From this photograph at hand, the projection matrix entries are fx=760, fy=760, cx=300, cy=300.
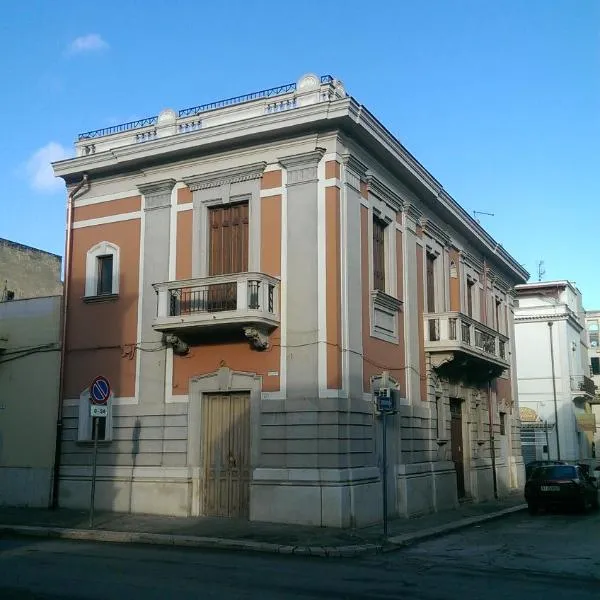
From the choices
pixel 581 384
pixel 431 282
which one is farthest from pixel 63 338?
pixel 581 384

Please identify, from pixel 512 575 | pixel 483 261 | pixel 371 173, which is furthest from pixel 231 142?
pixel 483 261

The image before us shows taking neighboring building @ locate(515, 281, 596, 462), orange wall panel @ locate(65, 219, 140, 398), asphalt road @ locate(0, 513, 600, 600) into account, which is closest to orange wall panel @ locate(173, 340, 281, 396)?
orange wall panel @ locate(65, 219, 140, 398)

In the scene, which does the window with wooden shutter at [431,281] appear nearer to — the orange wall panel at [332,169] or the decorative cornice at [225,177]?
the orange wall panel at [332,169]

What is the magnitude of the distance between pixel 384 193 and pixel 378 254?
5.12 feet

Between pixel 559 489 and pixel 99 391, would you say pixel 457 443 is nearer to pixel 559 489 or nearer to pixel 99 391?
pixel 559 489

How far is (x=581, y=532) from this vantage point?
16.1 m

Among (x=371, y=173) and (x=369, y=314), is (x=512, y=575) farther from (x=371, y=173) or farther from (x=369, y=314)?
(x=371, y=173)

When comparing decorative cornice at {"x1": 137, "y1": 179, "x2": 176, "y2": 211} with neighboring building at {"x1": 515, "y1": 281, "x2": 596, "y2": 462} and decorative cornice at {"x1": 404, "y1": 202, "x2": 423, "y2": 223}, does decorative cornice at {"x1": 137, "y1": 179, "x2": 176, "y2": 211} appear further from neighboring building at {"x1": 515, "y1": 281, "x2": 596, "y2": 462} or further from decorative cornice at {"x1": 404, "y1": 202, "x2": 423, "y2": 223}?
neighboring building at {"x1": 515, "y1": 281, "x2": 596, "y2": 462}

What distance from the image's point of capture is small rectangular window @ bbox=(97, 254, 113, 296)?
774 inches

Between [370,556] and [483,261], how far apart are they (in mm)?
17907

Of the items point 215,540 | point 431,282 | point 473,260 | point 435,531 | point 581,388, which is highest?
point 473,260

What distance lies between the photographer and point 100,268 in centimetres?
1986

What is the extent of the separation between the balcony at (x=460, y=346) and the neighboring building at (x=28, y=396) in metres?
10.2

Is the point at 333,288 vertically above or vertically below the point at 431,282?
below
